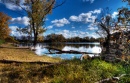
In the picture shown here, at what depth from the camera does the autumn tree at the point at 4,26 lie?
42328 millimetres

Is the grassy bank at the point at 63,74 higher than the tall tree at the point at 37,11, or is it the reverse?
the tall tree at the point at 37,11

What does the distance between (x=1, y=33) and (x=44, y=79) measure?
36873mm

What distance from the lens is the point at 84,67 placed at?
9094mm

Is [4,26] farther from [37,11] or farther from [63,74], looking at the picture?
[63,74]

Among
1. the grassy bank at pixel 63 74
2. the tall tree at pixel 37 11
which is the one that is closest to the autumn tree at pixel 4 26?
the tall tree at pixel 37 11

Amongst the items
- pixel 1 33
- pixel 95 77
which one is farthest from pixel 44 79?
pixel 1 33

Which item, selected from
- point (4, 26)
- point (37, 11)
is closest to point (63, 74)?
point (37, 11)

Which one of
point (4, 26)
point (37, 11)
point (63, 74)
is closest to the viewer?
point (63, 74)

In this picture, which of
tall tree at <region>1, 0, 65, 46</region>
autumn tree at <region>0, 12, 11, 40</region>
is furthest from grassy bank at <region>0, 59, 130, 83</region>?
autumn tree at <region>0, 12, 11, 40</region>

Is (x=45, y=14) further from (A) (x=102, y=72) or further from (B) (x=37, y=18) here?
(A) (x=102, y=72)

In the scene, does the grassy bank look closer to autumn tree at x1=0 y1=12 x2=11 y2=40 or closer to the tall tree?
the tall tree

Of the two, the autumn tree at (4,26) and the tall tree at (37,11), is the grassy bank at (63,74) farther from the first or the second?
the autumn tree at (4,26)

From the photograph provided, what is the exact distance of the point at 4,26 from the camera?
4322cm

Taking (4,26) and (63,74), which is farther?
(4,26)
